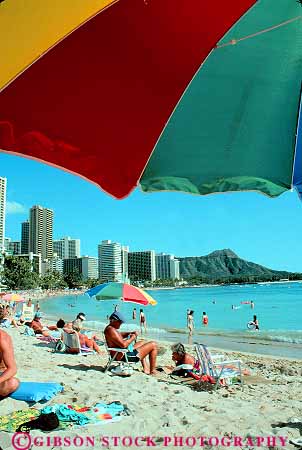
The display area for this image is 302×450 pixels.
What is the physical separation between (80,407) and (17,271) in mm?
96158

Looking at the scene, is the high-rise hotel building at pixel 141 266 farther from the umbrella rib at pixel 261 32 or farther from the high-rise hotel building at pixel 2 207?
the umbrella rib at pixel 261 32

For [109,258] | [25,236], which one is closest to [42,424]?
[109,258]

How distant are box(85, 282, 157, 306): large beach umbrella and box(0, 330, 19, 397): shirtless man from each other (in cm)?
481

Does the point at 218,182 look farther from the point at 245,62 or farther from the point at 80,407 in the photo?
the point at 80,407

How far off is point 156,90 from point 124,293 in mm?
6862

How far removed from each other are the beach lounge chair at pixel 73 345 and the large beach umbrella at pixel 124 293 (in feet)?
3.43

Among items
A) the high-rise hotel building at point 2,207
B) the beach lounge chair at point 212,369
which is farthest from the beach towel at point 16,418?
the high-rise hotel building at point 2,207

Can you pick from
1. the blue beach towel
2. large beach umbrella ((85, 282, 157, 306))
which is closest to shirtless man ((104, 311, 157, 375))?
large beach umbrella ((85, 282, 157, 306))

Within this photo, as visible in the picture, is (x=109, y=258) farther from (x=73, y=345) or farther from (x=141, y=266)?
(x=73, y=345)

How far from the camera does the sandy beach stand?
3.48m

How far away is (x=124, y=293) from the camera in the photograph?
8570mm

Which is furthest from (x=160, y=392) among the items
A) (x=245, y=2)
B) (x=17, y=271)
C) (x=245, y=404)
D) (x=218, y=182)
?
(x=17, y=271)

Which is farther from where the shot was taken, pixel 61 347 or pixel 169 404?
pixel 61 347

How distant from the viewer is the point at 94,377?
236 inches
